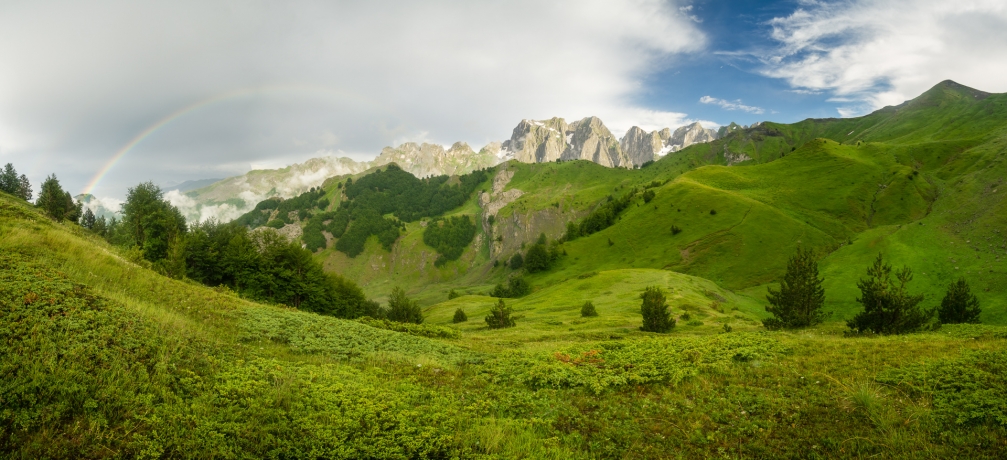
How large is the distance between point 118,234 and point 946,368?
336ft

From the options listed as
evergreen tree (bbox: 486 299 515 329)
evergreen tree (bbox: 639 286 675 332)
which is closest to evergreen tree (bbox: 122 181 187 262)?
evergreen tree (bbox: 486 299 515 329)

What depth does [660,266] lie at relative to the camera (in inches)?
4818

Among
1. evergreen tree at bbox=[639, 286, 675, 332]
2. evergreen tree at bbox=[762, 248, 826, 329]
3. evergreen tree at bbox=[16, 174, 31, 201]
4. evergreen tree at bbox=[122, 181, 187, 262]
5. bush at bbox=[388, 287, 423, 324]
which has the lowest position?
bush at bbox=[388, 287, 423, 324]

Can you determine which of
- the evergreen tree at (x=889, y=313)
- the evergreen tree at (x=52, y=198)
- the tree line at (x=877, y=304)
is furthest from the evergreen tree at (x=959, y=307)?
the evergreen tree at (x=52, y=198)

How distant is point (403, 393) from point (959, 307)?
47982mm

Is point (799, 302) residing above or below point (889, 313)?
below

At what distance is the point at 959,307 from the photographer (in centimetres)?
3519

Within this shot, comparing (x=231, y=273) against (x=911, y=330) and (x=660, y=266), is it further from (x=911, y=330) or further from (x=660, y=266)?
(x=660, y=266)

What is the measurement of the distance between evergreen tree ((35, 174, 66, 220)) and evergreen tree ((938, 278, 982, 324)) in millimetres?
151422

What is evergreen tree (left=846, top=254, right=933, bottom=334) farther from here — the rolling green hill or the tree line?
the rolling green hill

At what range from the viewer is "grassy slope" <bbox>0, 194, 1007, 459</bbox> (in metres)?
8.87

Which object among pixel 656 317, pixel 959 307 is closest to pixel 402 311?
pixel 656 317

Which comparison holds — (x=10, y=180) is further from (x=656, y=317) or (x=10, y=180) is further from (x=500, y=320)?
(x=656, y=317)

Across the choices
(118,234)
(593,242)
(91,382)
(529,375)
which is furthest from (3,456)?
(593,242)
